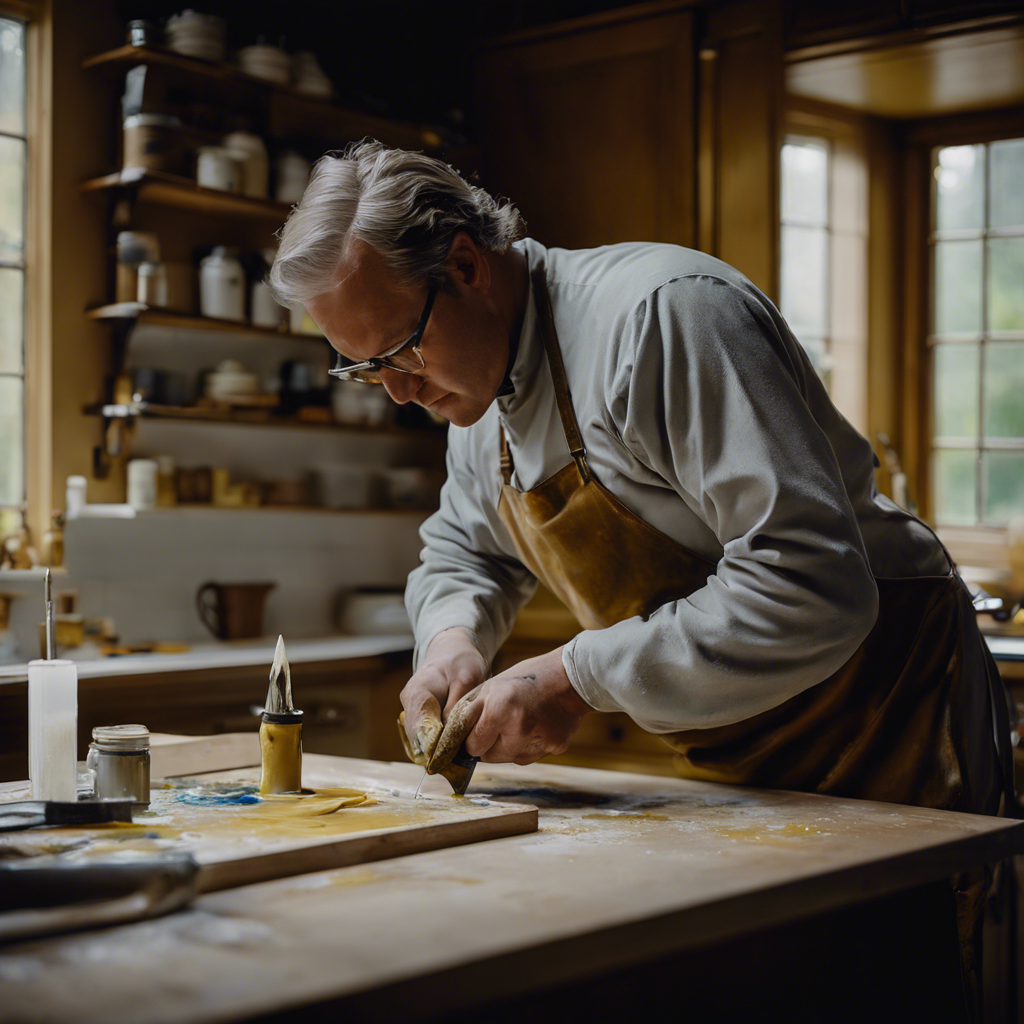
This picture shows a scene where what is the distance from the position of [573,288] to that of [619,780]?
68 centimetres

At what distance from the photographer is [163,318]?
3537 millimetres

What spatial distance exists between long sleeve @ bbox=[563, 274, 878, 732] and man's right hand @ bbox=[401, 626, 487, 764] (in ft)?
0.78

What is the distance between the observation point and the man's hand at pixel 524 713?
1.46 meters

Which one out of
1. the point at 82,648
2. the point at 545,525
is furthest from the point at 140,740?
the point at 82,648

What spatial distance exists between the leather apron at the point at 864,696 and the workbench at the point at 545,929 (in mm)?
169

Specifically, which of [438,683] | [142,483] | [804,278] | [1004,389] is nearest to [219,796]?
[438,683]

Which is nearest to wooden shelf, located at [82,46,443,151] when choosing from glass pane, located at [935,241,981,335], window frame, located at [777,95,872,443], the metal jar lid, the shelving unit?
the shelving unit

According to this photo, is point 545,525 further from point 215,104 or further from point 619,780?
point 215,104

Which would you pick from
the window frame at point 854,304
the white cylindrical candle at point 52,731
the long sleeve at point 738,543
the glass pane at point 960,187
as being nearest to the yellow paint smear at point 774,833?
the long sleeve at point 738,543

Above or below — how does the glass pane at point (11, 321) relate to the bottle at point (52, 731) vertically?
above

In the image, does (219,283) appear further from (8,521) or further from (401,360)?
(401,360)

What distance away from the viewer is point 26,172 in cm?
362

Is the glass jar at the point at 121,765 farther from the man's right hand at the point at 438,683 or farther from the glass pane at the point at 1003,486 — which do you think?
the glass pane at the point at 1003,486

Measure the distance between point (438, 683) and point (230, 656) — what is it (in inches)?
67.4
